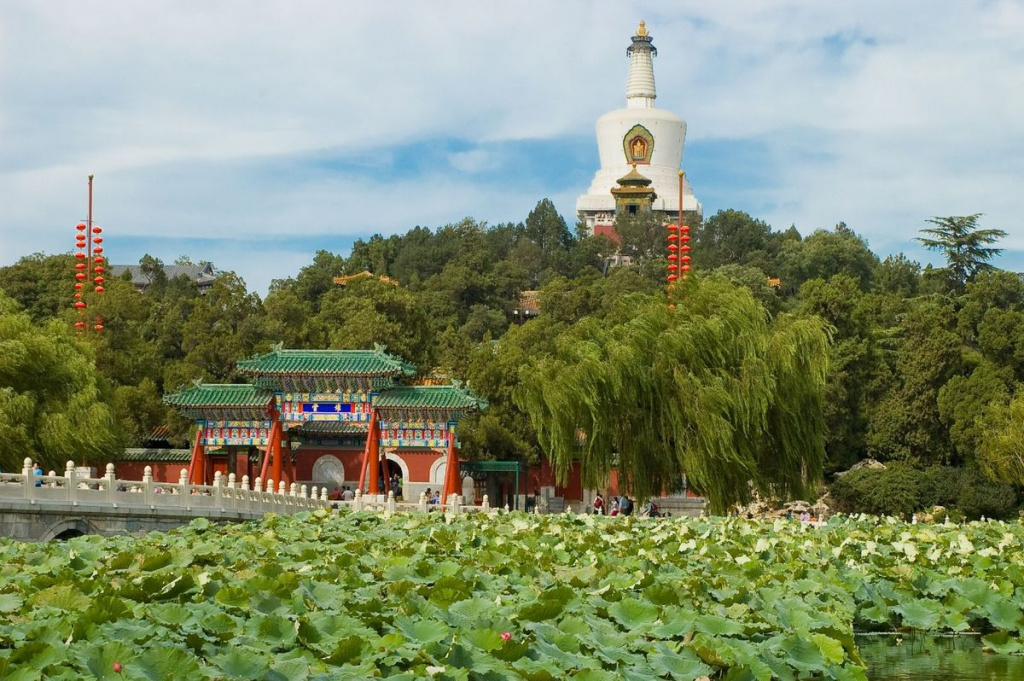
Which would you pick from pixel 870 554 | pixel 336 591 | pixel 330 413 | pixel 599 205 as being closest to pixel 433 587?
pixel 336 591

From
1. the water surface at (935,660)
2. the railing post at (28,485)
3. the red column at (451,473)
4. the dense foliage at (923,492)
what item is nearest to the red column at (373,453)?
the red column at (451,473)

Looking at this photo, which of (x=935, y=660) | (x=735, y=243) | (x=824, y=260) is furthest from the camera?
(x=735, y=243)

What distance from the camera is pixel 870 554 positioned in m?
15.0

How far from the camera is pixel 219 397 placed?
3247 centimetres

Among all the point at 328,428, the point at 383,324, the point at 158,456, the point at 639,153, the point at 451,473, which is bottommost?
the point at 451,473

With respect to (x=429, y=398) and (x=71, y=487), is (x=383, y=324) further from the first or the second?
(x=71, y=487)

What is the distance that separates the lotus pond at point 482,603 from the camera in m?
7.61

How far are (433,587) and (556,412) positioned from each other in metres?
16.7

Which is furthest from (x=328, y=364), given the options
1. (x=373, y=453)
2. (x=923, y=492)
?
(x=923, y=492)

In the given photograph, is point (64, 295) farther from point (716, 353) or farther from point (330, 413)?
point (716, 353)

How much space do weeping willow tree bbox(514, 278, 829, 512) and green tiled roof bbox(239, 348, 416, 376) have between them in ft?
19.2

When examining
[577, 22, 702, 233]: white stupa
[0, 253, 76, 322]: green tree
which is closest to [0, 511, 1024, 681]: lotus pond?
[0, 253, 76, 322]: green tree

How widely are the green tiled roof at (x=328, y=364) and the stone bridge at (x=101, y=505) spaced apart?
690cm

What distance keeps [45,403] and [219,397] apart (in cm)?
383
